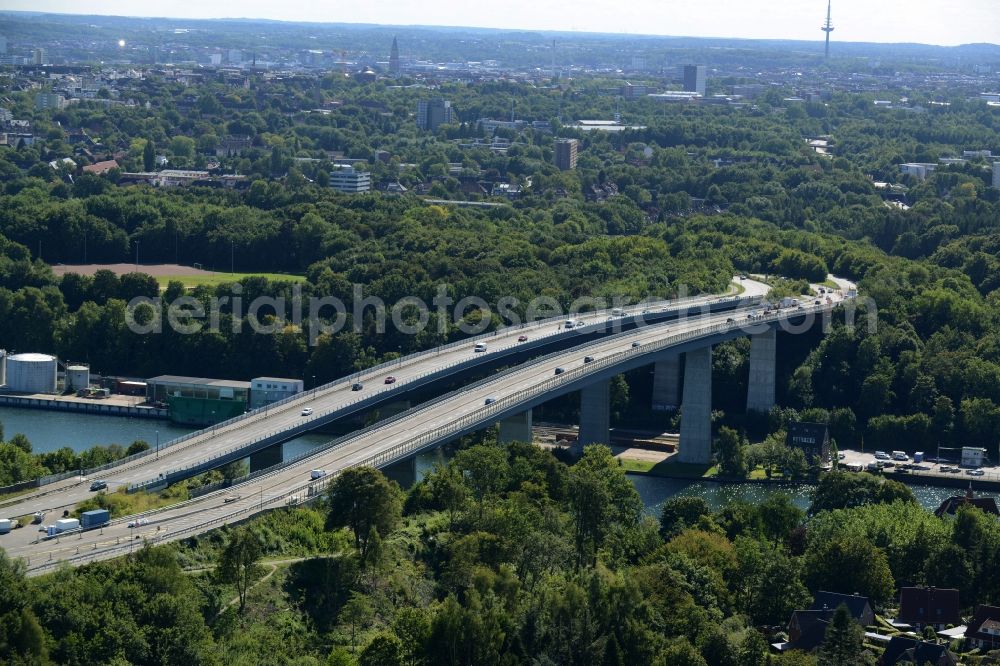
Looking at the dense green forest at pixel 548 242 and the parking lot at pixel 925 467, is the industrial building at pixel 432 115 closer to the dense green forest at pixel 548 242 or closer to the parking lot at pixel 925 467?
the dense green forest at pixel 548 242

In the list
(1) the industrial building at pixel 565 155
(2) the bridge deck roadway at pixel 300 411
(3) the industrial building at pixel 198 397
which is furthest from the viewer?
(1) the industrial building at pixel 565 155

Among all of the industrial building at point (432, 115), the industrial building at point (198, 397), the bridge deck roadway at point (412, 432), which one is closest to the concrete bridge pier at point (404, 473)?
the bridge deck roadway at point (412, 432)

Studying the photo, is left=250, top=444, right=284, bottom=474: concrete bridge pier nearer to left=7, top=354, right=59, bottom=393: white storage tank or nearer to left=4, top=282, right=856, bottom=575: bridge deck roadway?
left=4, top=282, right=856, bottom=575: bridge deck roadway

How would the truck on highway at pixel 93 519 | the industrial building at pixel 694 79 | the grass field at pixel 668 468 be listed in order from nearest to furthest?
1. the truck on highway at pixel 93 519
2. the grass field at pixel 668 468
3. the industrial building at pixel 694 79

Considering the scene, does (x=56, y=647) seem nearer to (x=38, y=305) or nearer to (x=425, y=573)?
(x=425, y=573)

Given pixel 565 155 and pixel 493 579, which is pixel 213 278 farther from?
pixel 565 155

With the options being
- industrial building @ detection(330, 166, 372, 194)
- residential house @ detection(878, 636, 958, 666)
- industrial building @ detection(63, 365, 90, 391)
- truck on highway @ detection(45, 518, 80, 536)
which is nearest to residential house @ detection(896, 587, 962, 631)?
residential house @ detection(878, 636, 958, 666)

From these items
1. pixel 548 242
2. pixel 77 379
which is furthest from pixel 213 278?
pixel 77 379
